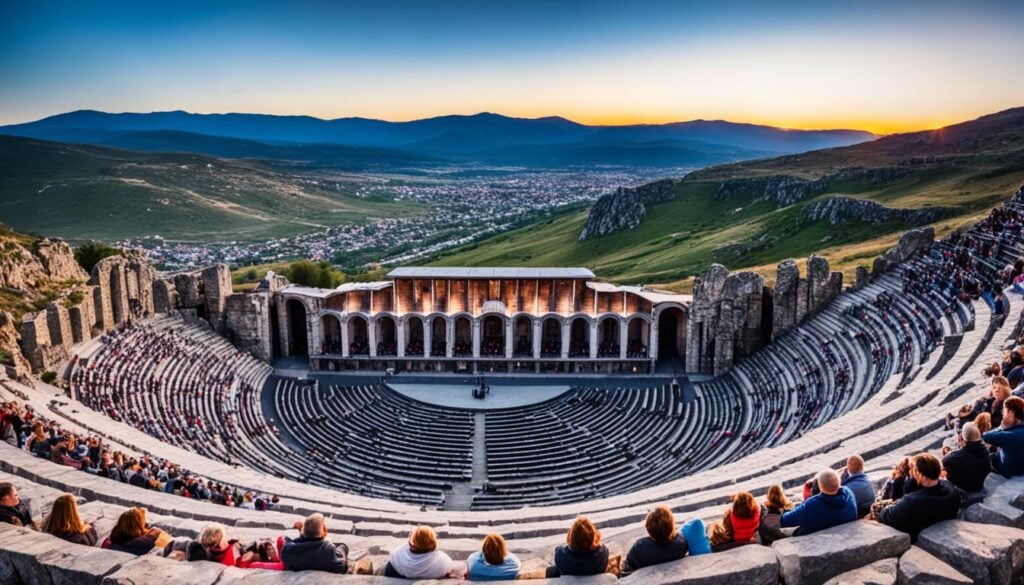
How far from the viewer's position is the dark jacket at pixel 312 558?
373 inches

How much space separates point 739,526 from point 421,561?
457 cm

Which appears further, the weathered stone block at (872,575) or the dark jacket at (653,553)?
the dark jacket at (653,553)

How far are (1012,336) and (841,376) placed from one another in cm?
1235

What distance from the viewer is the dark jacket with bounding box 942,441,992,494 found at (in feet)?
31.1

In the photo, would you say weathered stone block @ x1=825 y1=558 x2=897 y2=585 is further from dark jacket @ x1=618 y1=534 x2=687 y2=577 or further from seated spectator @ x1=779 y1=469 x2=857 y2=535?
dark jacket @ x1=618 y1=534 x2=687 y2=577

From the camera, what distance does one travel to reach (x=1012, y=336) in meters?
23.7

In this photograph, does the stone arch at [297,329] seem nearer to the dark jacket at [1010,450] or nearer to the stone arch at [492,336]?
the stone arch at [492,336]

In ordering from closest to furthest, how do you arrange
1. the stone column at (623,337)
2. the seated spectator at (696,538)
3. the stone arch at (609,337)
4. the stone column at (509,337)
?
the seated spectator at (696,538)
the stone column at (623,337)
the stone column at (509,337)
the stone arch at (609,337)

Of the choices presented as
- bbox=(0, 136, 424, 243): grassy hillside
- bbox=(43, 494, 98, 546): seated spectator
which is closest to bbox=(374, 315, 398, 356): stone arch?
bbox=(43, 494, 98, 546): seated spectator

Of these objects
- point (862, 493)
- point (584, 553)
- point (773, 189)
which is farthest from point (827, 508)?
point (773, 189)

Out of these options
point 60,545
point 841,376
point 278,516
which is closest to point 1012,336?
point 841,376

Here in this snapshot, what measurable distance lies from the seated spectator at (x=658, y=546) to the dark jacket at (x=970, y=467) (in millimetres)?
4232

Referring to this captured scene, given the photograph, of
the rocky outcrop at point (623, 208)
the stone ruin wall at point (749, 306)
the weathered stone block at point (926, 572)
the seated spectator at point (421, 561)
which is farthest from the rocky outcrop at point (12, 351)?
the rocky outcrop at point (623, 208)

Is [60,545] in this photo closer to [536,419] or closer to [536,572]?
[536,572]
